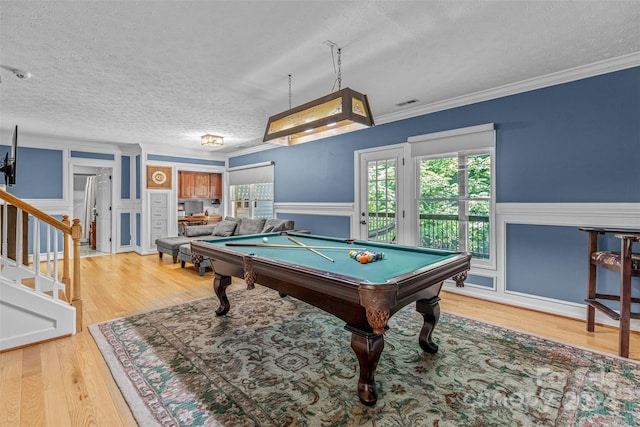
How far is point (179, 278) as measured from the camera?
4.72 metres

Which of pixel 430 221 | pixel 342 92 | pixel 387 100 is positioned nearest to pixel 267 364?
pixel 342 92

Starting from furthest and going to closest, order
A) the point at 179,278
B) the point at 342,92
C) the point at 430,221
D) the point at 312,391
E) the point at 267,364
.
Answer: the point at 179,278
the point at 430,221
the point at 342,92
the point at 267,364
the point at 312,391

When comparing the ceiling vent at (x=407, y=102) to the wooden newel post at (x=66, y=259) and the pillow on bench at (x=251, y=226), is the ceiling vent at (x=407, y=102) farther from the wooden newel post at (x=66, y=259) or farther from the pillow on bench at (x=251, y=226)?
the wooden newel post at (x=66, y=259)

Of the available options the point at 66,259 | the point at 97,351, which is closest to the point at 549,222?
the point at 97,351

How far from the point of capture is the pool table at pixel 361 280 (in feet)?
5.27

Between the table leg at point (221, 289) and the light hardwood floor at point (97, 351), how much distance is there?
82 cm

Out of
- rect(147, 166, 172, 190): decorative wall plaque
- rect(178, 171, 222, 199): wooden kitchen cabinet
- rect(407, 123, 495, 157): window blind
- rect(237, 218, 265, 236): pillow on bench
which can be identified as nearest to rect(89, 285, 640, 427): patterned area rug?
rect(407, 123, 495, 157): window blind

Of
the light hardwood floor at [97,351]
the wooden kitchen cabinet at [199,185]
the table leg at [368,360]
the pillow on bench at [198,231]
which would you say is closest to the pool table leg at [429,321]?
the table leg at [368,360]

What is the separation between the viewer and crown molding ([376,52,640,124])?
281cm

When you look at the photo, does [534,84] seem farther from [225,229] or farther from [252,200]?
[252,200]

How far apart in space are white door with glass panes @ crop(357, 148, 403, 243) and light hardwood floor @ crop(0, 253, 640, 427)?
1.33 metres

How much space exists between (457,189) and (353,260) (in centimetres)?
234

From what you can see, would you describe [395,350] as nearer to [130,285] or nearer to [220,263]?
[220,263]

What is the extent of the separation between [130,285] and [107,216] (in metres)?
3.67
